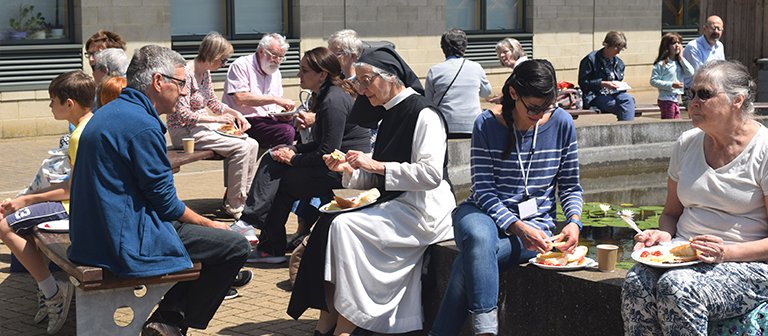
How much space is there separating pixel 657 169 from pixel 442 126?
5.78 m

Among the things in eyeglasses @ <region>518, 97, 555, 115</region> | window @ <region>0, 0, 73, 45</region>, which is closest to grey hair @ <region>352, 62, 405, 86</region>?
eyeglasses @ <region>518, 97, 555, 115</region>

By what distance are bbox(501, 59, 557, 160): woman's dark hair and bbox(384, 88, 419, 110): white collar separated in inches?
27.2

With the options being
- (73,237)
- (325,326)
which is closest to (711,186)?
(325,326)

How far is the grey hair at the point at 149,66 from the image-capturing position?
19.5 feet

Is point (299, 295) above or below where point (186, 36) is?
below

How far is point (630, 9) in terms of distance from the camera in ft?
78.6

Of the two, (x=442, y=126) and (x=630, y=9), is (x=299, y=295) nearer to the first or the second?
(x=442, y=126)

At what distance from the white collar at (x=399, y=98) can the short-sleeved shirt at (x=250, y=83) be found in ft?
13.9

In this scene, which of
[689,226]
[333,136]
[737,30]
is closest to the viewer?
[689,226]

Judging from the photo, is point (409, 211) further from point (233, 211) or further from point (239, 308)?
point (233, 211)

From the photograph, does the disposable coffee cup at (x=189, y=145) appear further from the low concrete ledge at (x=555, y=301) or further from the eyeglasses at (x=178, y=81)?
the low concrete ledge at (x=555, y=301)

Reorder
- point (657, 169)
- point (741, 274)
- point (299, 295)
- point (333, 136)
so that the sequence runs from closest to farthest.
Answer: point (741, 274), point (299, 295), point (333, 136), point (657, 169)

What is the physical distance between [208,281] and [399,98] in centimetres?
136

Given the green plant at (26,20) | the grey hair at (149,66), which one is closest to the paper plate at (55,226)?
the grey hair at (149,66)
